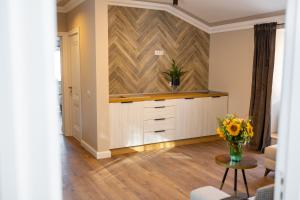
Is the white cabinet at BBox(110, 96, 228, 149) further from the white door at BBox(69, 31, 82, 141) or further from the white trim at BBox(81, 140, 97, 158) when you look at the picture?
the white door at BBox(69, 31, 82, 141)

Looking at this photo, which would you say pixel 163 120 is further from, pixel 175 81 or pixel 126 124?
pixel 175 81

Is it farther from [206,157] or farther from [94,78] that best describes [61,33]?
[206,157]

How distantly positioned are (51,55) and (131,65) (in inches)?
197

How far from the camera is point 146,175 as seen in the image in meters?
4.02

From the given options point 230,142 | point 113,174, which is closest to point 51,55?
point 230,142

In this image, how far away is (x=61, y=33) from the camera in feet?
19.4

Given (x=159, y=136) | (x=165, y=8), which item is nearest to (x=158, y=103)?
(x=159, y=136)

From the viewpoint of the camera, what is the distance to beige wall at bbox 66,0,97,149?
15.2 feet

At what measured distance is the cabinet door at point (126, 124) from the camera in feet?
15.8

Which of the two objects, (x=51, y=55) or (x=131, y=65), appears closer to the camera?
(x=51, y=55)

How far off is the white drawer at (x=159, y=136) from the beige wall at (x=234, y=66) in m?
1.45

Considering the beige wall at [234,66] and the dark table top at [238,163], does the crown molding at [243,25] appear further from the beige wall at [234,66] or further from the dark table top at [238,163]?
the dark table top at [238,163]

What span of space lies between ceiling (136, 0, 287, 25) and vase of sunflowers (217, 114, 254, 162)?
2314 mm

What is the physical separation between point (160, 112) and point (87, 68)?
152 cm
